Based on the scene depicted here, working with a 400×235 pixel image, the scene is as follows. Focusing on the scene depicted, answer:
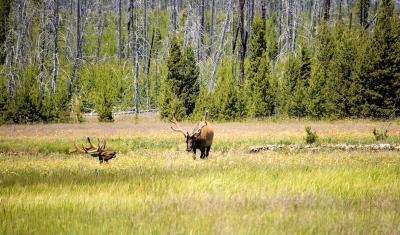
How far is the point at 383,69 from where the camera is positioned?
36.9m

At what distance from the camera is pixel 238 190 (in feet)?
27.5

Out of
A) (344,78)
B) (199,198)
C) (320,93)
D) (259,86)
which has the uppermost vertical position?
(344,78)

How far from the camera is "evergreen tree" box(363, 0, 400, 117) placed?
1442 inches

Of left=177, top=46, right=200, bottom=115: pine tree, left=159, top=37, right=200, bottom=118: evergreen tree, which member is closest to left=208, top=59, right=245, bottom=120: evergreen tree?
left=159, top=37, right=200, bottom=118: evergreen tree

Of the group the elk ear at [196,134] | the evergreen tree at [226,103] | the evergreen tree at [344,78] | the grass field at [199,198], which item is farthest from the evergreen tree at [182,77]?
the grass field at [199,198]

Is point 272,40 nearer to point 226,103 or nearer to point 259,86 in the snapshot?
point 259,86

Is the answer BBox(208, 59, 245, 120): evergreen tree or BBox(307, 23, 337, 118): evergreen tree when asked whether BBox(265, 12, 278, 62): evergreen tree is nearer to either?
BBox(307, 23, 337, 118): evergreen tree

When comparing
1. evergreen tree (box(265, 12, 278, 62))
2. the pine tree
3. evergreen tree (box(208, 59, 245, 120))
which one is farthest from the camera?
evergreen tree (box(265, 12, 278, 62))

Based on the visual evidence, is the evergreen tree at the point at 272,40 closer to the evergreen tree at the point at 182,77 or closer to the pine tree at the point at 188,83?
the pine tree at the point at 188,83

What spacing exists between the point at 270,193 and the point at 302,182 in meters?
1.19

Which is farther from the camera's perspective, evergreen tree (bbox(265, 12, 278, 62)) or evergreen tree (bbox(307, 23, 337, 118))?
evergreen tree (bbox(265, 12, 278, 62))

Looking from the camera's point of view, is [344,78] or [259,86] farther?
[259,86]

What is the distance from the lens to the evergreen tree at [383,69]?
36.6m

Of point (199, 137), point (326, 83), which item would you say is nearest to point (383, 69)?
point (326, 83)
